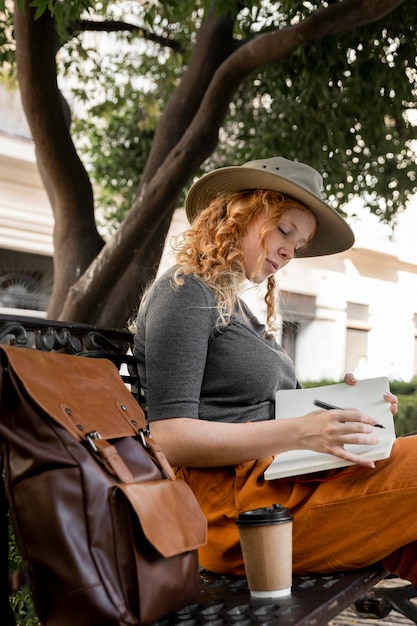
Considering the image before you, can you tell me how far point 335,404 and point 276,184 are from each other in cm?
65

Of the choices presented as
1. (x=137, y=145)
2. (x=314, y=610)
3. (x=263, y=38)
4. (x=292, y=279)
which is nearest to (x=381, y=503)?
(x=314, y=610)

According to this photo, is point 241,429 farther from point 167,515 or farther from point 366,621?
point 366,621

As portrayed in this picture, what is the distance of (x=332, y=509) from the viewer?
2033 millimetres

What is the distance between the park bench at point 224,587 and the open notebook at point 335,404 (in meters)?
0.27

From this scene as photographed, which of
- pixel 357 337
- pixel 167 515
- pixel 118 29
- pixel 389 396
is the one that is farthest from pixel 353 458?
pixel 357 337

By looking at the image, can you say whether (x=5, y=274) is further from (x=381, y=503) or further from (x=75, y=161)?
(x=381, y=503)

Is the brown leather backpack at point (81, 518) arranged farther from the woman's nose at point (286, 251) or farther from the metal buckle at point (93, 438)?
the woman's nose at point (286, 251)

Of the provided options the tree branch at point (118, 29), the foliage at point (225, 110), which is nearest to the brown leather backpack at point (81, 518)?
the foliage at point (225, 110)

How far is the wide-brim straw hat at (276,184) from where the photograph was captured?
2404mm

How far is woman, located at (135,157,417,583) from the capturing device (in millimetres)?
1987

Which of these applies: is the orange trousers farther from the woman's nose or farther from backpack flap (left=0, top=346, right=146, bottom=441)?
the woman's nose

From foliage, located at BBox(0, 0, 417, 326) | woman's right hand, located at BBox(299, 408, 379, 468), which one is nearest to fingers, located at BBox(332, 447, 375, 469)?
woman's right hand, located at BBox(299, 408, 379, 468)

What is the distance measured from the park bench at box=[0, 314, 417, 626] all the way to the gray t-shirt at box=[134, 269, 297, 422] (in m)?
0.18

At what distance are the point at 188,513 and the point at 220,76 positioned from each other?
3553mm
